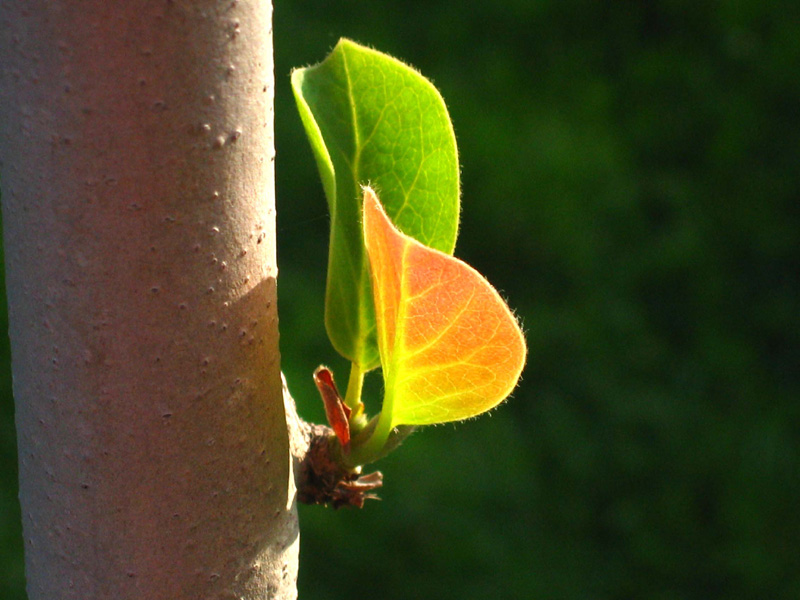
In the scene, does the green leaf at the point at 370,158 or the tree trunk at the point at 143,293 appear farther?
the green leaf at the point at 370,158

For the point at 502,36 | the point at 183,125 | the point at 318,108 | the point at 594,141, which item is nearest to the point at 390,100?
the point at 318,108

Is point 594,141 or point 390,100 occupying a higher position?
point 390,100

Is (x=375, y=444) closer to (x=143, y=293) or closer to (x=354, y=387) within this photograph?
(x=354, y=387)

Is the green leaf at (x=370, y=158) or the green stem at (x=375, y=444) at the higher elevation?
the green leaf at (x=370, y=158)

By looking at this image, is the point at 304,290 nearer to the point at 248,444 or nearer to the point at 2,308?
the point at 2,308

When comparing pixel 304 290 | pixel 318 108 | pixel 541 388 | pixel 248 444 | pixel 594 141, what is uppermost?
pixel 318 108

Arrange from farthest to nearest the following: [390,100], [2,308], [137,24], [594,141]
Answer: [594,141], [2,308], [390,100], [137,24]
